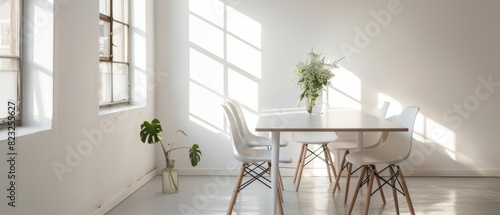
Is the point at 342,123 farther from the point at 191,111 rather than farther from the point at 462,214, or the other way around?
the point at 191,111

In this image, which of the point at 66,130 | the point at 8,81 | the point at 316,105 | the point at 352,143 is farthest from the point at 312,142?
the point at 8,81

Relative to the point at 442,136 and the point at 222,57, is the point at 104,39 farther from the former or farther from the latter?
the point at 442,136

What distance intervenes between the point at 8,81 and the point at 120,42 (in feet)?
8.11

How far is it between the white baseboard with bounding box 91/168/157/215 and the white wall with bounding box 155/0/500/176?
48.0 inches

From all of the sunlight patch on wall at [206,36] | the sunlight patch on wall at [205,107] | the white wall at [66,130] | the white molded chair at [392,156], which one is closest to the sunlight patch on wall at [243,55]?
the sunlight patch on wall at [206,36]

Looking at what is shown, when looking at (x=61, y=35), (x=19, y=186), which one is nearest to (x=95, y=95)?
(x=61, y=35)

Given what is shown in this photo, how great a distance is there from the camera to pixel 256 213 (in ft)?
14.7

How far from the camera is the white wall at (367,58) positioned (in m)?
6.29

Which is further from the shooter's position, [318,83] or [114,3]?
[114,3]

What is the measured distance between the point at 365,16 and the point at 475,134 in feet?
6.38

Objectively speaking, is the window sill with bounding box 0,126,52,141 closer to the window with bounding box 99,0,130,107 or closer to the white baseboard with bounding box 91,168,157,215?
the white baseboard with bounding box 91,168,157,215

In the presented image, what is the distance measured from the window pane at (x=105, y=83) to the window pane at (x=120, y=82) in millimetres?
193

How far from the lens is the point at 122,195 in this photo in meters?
4.95

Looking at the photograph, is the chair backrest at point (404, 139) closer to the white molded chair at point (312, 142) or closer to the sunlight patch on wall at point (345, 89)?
the white molded chair at point (312, 142)
